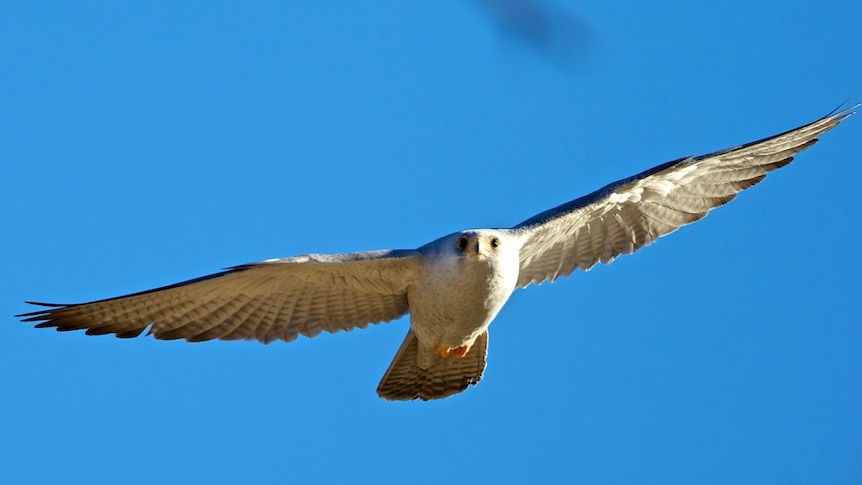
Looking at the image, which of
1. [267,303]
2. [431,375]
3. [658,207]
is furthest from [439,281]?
[658,207]

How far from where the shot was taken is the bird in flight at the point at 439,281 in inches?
496

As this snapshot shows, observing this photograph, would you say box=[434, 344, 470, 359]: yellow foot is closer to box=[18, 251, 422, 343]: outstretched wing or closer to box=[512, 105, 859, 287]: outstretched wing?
box=[18, 251, 422, 343]: outstretched wing

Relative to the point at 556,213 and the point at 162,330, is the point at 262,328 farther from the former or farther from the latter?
the point at 556,213

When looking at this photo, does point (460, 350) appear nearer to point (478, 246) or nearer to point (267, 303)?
point (478, 246)

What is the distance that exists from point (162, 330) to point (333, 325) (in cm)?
162

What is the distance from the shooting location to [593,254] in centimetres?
1426

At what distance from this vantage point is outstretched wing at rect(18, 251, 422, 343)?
12.7 meters

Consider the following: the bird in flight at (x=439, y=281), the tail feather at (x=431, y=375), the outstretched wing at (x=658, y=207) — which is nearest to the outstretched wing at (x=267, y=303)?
the bird in flight at (x=439, y=281)

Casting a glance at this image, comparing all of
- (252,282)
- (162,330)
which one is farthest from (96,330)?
(252,282)

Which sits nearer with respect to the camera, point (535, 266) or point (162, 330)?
point (162, 330)

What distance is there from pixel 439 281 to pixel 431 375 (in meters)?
1.46

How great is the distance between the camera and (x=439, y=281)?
12.6 metres

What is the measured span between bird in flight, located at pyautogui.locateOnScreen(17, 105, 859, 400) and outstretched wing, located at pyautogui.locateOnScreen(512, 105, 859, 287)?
0.5 inches

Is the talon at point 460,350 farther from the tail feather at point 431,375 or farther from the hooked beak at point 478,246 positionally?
the hooked beak at point 478,246
